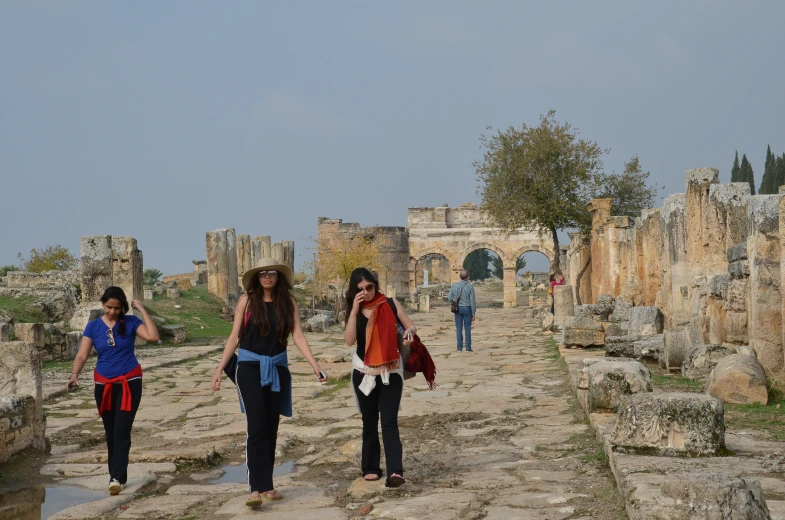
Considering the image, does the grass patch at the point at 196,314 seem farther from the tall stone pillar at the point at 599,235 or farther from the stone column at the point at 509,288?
the stone column at the point at 509,288

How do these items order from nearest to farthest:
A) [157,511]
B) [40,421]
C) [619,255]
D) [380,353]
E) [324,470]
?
[157,511] → [380,353] → [324,470] → [40,421] → [619,255]

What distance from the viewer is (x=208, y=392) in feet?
36.6

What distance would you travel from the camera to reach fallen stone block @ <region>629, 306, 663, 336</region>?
44.0ft

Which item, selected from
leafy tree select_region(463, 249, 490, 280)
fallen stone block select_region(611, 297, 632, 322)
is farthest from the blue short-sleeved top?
leafy tree select_region(463, 249, 490, 280)

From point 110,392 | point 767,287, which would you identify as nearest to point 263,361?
point 110,392

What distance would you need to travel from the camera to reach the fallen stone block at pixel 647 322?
13.4m

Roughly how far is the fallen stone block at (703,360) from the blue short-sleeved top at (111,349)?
557 cm

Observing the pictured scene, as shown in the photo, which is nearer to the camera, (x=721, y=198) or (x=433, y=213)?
(x=721, y=198)

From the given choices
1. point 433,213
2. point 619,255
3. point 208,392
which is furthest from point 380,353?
point 433,213

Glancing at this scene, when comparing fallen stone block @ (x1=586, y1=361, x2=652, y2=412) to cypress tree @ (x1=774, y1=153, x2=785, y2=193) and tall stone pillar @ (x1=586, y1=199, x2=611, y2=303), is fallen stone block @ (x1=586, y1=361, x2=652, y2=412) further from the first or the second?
cypress tree @ (x1=774, y1=153, x2=785, y2=193)

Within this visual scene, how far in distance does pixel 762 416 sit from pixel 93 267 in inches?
548

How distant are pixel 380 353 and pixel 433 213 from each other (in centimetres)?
4221

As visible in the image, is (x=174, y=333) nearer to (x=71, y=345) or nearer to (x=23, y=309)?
(x=23, y=309)

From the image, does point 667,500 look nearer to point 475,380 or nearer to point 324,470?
point 324,470
